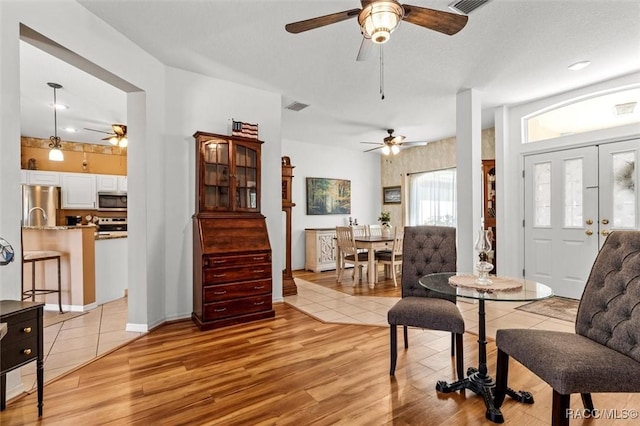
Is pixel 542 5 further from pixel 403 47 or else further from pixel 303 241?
pixel 303 241

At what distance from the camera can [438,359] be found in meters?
2.64

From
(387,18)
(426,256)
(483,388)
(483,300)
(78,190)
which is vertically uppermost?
(387,18)

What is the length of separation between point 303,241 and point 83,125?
15.3 feet

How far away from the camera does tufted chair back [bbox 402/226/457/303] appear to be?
2748 millimetres

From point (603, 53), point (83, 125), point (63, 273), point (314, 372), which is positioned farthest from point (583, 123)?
point (83, 125)

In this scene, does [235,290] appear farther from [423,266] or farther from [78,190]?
[78,190]

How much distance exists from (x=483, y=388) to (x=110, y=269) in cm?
471

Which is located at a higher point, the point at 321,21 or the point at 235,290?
the point at 321,21

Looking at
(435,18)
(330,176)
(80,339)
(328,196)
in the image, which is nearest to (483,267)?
(435,18)

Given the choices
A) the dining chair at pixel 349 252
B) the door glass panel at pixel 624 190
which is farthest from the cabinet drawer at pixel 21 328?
the door glass panel at pixel 624 190

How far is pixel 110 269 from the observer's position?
14.8ft

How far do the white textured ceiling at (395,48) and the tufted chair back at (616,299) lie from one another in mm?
1987

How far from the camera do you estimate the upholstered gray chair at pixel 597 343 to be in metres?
1.40

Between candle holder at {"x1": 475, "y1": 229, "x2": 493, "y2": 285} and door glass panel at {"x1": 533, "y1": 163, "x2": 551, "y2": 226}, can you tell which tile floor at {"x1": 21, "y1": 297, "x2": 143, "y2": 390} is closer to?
candle holder at {"x1": 475, "y1": 229, "x2": 493, "y2": 285}
